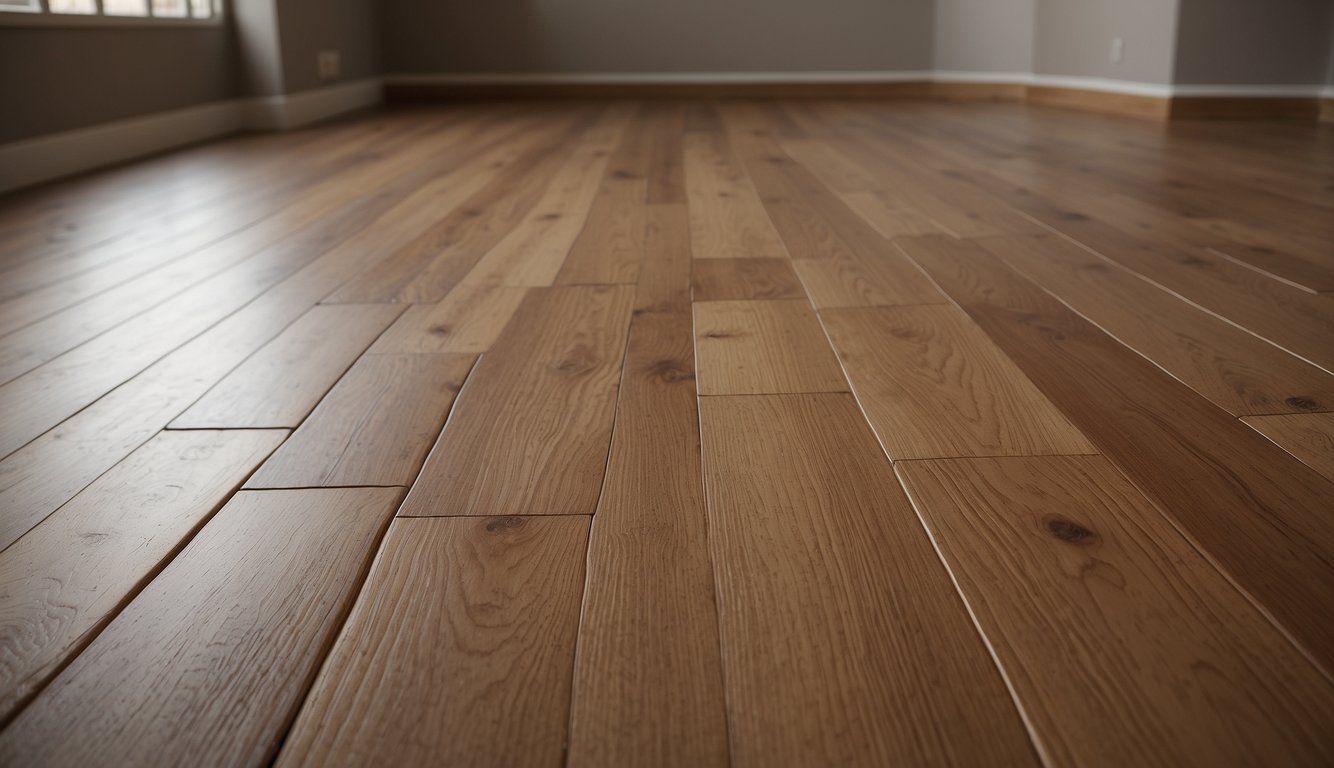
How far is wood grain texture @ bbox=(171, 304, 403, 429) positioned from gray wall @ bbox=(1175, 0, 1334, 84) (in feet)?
12.9

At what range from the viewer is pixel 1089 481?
0.93 meters

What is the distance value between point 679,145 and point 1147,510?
3056 millimetres

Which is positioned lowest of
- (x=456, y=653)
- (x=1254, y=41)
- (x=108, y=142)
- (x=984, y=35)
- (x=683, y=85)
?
(x=456, y=653)

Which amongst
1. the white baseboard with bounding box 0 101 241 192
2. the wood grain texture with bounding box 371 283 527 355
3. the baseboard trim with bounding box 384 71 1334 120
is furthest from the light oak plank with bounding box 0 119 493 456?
the baseboard trim with bounding box 384 71 1334 120

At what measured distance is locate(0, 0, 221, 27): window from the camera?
2.98 m

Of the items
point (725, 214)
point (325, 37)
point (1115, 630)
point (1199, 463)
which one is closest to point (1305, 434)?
point (1199, 463)

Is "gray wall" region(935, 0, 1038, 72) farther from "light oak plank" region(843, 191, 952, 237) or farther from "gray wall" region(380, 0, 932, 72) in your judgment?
"light oak plank" region(843, 191, 952, 237)

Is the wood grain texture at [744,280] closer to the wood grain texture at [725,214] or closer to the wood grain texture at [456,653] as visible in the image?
the wood grain texture at [725,214]

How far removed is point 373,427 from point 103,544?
0.30 metres

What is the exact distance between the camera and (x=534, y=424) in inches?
43.0

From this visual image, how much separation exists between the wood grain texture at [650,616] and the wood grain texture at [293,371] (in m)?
0.38

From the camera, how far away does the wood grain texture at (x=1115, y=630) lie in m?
0.60

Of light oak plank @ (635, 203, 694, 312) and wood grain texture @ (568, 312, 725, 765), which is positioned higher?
light oak plank @ (635, 203, 694, 312)

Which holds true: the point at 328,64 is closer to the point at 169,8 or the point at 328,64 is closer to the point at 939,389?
the point at 169,8
